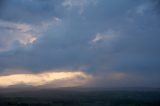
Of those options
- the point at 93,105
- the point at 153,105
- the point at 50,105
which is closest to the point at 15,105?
the point at 50,105

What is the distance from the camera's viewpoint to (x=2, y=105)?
13062 cm

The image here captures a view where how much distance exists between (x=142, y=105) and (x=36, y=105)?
3464 cm

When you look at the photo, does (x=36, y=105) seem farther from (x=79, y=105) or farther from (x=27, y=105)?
(x=79, y=105)

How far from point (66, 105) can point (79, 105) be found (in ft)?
19.5

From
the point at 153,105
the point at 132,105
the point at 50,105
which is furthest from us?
the point at 50,105

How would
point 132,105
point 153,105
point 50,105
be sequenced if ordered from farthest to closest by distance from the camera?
point 50,105 → point 132,105 → point 153,105

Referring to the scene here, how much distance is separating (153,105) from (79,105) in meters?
24.7

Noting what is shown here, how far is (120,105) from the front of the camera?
136 metres

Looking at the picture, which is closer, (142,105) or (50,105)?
(142,105)

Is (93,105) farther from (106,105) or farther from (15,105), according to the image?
(15,105)

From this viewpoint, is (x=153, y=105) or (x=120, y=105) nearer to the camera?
(x=153, y=105)

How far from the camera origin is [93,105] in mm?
137125

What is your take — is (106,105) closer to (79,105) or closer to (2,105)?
(79,105)

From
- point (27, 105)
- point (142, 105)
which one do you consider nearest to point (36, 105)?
point (27, 105)
